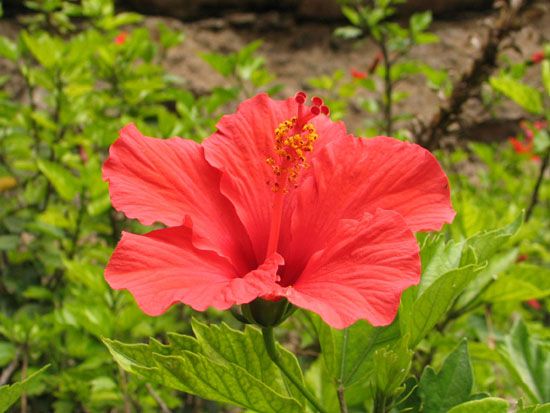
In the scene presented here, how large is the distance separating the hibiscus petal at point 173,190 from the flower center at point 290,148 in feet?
0.21

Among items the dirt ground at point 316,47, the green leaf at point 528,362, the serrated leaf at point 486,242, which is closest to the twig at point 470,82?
the green leaf at point 528,362

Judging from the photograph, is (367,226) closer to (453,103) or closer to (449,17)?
(453,103)

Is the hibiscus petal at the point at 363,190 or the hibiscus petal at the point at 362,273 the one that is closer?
the hibiscus petal at the point at 362,273

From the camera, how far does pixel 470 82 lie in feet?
5.78

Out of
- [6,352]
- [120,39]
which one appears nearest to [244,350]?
[6,352]

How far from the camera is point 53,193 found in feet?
8.06

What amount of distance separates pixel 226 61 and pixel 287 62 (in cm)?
266

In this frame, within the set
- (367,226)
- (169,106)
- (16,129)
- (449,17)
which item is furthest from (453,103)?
(449,17)

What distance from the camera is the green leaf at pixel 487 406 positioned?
0.70 metres

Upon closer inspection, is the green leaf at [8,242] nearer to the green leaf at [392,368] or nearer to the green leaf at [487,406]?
the green leaf at [392,368]

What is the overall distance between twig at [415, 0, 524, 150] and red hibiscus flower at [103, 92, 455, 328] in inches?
32.0

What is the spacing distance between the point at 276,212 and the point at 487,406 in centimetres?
38

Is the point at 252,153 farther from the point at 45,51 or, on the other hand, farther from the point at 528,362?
the point at 45,51

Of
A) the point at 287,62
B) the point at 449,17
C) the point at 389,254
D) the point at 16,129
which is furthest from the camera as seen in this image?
the point at 449,17
